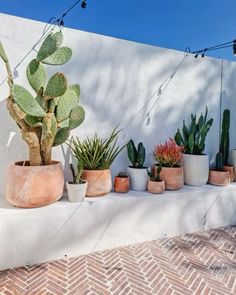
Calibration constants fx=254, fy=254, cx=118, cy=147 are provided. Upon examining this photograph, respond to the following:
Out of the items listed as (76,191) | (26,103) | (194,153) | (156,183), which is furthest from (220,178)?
(26,103)

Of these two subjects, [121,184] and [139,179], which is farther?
[139,179]

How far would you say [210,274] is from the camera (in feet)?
9.29

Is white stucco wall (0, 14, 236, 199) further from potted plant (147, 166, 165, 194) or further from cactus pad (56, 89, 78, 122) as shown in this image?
cactus pad (56, 89, 78, 122)

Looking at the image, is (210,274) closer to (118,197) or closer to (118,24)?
(118,197)

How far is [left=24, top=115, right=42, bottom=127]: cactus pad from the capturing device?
115 inches

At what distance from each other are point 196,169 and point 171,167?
0.53 metres

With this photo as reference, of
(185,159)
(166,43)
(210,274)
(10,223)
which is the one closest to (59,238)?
(10,223)

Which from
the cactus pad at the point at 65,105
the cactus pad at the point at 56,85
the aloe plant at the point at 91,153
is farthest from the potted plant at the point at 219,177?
the cactus pad at the point at 56,85

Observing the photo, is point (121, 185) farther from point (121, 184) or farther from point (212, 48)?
point (212, 48)

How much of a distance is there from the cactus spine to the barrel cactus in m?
3.14

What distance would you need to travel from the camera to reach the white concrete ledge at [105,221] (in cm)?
284

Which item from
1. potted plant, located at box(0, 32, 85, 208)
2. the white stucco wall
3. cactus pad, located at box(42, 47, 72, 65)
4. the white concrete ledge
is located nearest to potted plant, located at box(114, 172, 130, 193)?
the white concrete ledge

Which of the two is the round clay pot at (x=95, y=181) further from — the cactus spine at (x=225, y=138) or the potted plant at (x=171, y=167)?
the cactus spine at (x=225, y=138)

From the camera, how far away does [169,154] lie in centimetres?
403
